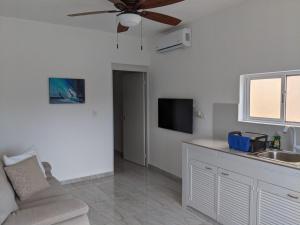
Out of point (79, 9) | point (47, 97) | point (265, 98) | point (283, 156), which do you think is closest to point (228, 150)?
point (283, 156)

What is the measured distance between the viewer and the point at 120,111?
6465mm

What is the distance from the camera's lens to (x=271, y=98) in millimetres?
3047

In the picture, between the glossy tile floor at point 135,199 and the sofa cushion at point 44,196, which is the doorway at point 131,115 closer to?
the glossy tile floor at point 135,199

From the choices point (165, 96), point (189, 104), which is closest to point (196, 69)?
point (189, 104)

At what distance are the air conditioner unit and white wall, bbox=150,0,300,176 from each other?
12 centimetres

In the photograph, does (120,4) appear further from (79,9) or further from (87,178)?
(87,178)

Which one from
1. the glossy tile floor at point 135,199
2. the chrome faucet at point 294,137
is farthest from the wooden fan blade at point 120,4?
the glossy tile floor at point 135,199

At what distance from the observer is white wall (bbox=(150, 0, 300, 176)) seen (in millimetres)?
2760

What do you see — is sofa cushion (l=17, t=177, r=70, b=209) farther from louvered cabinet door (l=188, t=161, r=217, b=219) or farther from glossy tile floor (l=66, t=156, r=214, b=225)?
louvered cabinet door (l=188, t=161, r=217, b=219)

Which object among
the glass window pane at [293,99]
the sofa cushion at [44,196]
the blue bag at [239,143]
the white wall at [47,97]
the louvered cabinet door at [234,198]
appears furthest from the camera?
the white wall at [47,97]

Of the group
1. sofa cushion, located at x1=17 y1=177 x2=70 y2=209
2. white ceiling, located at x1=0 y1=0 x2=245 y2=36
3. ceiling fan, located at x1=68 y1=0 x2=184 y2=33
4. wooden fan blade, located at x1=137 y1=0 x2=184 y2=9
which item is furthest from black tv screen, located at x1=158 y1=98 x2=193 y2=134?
sofa cushion, located at x1=17 y1=177 x2=70 y2=209

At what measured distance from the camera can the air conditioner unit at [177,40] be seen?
13.0 ft

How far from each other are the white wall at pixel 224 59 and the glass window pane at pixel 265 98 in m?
0.19

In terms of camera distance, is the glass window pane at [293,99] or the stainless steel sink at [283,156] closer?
the stainless steel sink at [283,156]
